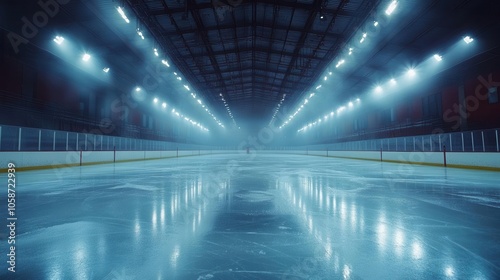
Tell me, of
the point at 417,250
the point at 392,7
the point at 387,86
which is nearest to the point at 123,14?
the point at 392,7

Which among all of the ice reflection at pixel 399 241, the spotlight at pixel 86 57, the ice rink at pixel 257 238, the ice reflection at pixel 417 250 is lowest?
the ice reflection at pixel 417 250

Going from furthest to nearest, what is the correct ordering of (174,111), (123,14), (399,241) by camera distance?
(174,111)
(123,14)
(399,241)

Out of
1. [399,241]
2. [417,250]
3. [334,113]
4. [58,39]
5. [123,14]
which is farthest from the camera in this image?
[334,113]

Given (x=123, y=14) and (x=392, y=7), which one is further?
(x=123, y=14)

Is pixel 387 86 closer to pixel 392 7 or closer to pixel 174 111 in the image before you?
pixel 392 7

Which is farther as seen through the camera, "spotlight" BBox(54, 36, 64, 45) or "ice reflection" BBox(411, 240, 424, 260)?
"spotlight" BBox(54, 36, 64, 45)

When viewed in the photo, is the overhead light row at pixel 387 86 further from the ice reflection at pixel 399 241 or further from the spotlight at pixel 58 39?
the spotlight at pixel 58 39

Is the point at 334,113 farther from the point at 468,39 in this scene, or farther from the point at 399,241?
the point at 399,241

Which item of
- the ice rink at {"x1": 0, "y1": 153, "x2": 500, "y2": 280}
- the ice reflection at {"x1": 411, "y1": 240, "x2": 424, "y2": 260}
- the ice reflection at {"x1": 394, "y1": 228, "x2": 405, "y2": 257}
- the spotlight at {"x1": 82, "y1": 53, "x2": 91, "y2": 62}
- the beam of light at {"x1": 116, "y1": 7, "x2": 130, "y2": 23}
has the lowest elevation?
the ice reflection at {"x1": 411, "y1": 240, "x2": 424, "y2": 260}

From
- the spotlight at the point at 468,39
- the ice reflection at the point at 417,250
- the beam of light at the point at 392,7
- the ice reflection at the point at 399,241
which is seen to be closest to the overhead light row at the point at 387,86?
the spotlight at the point at 468,39

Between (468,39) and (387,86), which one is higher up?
(387,86)

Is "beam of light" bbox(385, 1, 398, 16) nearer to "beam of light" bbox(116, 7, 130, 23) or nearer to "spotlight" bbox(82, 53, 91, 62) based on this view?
"beam of light" bbox(116, 7, 130, 23)

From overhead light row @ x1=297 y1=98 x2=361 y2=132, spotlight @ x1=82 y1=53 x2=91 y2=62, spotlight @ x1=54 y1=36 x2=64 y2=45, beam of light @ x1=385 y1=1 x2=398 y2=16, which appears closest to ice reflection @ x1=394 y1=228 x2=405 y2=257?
beam of light @ x1=385 y1=1 x2=398 y2=16

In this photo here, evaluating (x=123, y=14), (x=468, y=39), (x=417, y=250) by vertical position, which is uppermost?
(x=123, y=14)
